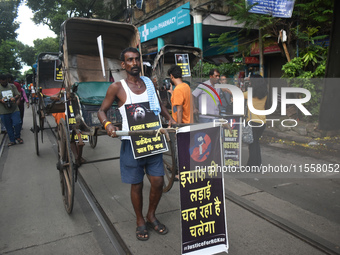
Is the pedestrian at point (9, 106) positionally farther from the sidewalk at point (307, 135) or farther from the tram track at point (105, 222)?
the sidewalk at point (307, 135)

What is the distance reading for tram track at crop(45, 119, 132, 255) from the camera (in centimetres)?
289

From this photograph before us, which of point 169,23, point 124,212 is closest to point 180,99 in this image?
point 124,212

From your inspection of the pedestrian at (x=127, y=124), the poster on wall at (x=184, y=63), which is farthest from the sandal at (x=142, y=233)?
the poster on wall at (x=184, y=63)

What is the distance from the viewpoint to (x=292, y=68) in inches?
337

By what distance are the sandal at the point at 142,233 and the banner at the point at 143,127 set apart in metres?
0.78

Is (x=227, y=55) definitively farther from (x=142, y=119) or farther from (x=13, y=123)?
(x=142, y=119)

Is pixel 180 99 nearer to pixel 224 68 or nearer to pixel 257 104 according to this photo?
pixel 257 104

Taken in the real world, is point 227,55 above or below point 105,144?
above

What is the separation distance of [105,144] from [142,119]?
5034mm

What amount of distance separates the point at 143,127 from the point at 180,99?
70.6 inches

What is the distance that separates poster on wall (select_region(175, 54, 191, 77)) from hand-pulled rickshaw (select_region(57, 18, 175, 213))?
3.02m

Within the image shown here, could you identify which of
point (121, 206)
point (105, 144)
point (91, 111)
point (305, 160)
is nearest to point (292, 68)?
point (305, 160)

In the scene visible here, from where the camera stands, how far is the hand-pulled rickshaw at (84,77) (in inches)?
155

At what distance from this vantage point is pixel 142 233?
3.02 metres
